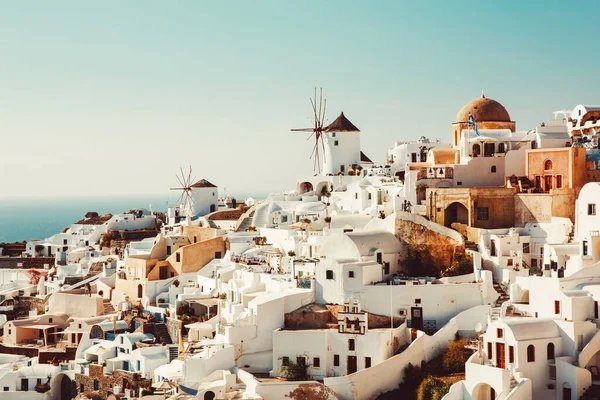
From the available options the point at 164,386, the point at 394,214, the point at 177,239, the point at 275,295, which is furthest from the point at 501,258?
the point at 177,239

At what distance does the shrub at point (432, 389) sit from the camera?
Answer: 24.4m

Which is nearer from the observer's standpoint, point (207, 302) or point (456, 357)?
point (456, 357)

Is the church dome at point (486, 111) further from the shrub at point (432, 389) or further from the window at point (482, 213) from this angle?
the shrub at point (432, 389)

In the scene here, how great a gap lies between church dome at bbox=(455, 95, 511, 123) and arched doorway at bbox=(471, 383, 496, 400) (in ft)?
54.3

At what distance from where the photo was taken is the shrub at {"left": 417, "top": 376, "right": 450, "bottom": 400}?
24.4m

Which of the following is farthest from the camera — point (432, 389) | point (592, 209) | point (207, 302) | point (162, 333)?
point (162, 333)

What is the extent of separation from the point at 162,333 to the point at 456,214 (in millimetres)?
11665

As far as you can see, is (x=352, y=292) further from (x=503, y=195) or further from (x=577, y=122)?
(x=577, y=122)

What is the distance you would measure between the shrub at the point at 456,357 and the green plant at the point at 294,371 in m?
4.19

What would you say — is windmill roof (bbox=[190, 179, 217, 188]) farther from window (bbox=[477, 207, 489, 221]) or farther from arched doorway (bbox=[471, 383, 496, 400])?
arched doorway (bbox=[471, 383, 496, 400])

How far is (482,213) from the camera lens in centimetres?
3155

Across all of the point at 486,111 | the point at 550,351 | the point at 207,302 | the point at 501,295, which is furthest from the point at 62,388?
the point at 486,111

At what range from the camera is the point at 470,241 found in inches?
1199

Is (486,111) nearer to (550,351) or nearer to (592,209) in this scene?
(592,209)
